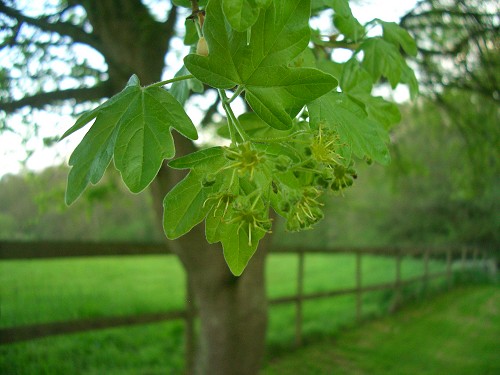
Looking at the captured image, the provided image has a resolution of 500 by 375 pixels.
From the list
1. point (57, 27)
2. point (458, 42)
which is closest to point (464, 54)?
point (458, 42)

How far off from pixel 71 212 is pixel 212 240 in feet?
16.2

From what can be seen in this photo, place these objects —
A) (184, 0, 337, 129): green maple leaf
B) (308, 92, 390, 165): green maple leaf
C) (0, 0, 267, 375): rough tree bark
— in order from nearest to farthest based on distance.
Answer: (184, 0, 337, 129): green maple leaf, (308, 92, 390, 165): green maple leaf, (0, 0, 267, 375): rough tree bark

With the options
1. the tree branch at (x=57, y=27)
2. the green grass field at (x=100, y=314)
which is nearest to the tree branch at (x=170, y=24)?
the tree branch at (x=57, y=27)

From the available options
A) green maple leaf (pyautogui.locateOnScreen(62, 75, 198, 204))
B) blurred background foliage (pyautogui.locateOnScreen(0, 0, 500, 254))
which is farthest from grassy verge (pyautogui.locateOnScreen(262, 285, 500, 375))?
green maple leaf (pyautogui.locateOnScreen(62, 75, 198, 204))

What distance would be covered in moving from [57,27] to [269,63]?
2289 millimetres

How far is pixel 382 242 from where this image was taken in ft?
47.1

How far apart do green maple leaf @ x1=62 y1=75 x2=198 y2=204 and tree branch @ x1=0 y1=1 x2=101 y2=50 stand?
1.89m

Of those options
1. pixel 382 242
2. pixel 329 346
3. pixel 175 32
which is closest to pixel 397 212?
pixel 382 242

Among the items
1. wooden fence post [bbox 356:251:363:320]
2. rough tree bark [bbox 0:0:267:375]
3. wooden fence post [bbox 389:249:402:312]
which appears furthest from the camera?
wooden fence post [bbox 389:249:402:312]

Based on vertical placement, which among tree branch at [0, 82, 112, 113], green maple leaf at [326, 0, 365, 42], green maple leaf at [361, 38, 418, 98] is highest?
tree branch at [0, 82, 112, 113]

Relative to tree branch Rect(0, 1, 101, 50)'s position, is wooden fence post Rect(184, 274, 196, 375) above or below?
below

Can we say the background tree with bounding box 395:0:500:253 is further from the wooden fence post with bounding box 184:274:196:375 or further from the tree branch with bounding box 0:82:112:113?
the wooden fence post with bounding box 184:274:196:375

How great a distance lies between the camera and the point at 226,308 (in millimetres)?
3572

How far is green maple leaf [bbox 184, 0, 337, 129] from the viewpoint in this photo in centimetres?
69
